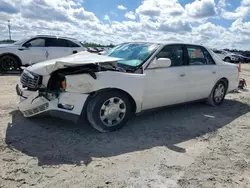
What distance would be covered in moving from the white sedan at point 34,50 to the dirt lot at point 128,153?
247 inches

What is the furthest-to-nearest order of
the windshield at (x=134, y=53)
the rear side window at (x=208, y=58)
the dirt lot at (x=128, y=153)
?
the rear side window at (x=208, y=58) → the windshield at (x=134, y=53) → the dirt lot at (x=128, y=153)

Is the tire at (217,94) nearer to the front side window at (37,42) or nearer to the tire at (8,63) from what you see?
the front side window at (37,42)

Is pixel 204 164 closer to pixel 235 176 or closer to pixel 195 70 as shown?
pixel 235 176

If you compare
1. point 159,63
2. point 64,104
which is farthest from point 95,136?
point 159,63

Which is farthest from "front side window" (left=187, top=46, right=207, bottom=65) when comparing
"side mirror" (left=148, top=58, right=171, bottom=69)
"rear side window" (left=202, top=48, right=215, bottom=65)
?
"side mirror" (left=148, top=58, right=171, bottom=69)

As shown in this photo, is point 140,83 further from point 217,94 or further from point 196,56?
point 217,94

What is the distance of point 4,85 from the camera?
7895mm

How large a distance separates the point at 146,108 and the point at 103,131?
3.15 ft

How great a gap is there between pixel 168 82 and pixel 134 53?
85 cm

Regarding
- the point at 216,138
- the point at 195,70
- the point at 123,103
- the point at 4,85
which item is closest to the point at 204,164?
the point at 216,138

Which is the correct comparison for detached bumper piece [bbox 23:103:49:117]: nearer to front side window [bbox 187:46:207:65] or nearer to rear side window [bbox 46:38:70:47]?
front side window [bbox 187:46:207:65]

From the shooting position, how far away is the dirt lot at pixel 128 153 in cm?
294

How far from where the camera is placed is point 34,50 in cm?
1126

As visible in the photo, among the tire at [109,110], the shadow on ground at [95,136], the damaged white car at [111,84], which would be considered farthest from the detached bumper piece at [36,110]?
the tire at [109,110]
